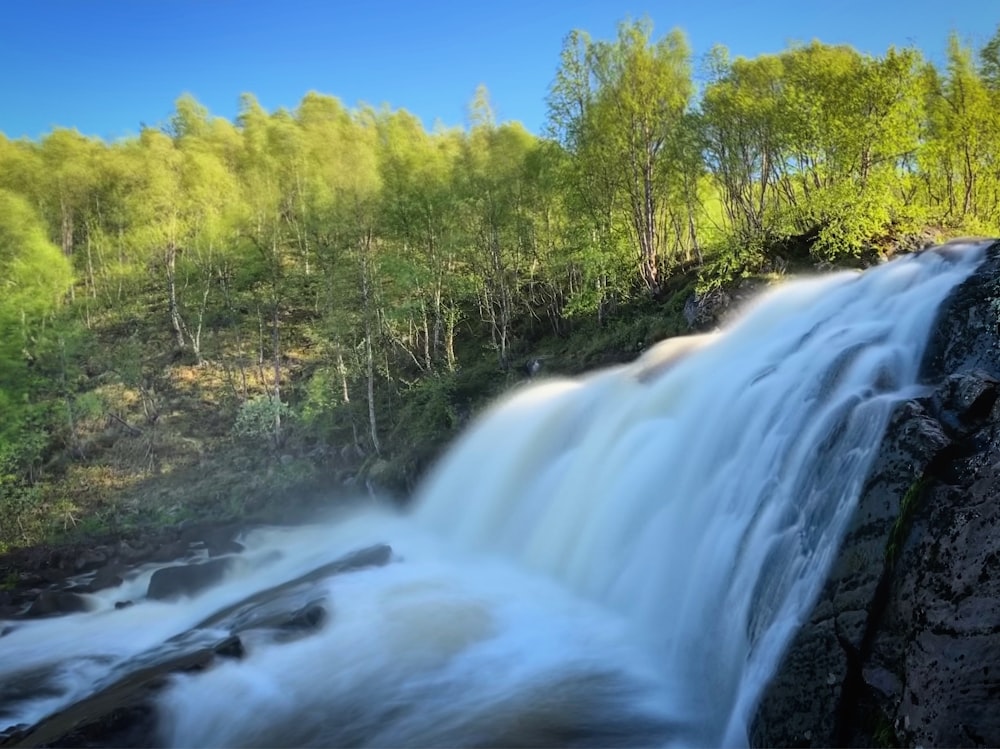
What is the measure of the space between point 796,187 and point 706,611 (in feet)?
65.4

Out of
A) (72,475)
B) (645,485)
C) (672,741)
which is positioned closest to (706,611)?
(672,741)

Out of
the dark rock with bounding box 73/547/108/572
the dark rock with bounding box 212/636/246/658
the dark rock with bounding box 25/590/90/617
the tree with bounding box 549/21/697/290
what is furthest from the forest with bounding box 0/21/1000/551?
the dark rock with bounding box 212/636/246/658

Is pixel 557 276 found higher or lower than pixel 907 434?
higher

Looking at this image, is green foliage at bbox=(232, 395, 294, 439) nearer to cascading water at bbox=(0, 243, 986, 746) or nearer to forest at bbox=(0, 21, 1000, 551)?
forest at bbox=(0, 21, 1000, 551)

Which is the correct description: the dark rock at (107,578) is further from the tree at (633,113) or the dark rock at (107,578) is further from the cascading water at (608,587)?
the tree at (633,113)

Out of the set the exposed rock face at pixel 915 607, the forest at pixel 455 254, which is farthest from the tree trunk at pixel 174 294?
the exposed rock face at pixel 915 607

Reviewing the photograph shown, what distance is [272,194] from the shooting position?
3234 cm

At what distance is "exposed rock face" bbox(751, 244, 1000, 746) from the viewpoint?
3904mm

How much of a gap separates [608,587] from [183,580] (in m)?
8.73

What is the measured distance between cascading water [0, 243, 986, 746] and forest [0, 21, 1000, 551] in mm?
4898

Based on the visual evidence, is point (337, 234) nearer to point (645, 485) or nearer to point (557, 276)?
point (557, 276)

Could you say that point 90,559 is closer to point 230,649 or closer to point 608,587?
point 230,649

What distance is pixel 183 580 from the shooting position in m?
13.1

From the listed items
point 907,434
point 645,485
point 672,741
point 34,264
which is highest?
point 34,264
